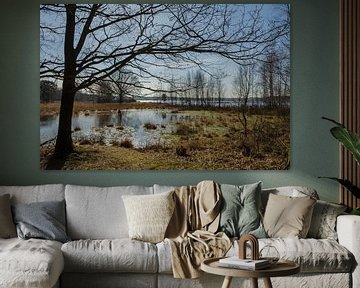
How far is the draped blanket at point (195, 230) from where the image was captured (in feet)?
21.5

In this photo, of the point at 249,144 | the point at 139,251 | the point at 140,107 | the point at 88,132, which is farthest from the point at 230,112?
the point at 139,251

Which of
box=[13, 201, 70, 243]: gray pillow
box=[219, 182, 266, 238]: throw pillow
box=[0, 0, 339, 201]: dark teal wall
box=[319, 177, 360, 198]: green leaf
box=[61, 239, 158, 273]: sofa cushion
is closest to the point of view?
box=[61, 239, 158, 273]: sofa cushion

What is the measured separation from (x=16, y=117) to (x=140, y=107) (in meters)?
1.13

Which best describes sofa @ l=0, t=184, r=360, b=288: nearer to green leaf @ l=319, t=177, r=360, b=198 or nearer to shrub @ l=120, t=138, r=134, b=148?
green leaf @ l=319, t=177, r=360, b=198

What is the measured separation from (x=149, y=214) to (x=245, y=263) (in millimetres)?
1695

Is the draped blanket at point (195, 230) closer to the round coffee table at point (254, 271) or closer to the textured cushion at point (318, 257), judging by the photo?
the textured cushion at point (318, 257)

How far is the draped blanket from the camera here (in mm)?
6543

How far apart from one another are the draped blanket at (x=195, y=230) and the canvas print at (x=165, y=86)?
549 mm

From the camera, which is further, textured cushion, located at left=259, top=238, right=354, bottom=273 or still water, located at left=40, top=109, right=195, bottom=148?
still water, located at left=40, top=109, right=195, bottom=148

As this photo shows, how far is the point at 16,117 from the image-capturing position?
7738 mm

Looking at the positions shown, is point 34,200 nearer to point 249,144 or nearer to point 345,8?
point 249,144

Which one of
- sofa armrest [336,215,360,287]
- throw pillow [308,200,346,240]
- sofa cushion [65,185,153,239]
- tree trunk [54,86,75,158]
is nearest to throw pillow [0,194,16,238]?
sofa cushion [65,185,153,239]

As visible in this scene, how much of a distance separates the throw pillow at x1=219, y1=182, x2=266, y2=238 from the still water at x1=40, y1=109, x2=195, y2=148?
2.95 feet

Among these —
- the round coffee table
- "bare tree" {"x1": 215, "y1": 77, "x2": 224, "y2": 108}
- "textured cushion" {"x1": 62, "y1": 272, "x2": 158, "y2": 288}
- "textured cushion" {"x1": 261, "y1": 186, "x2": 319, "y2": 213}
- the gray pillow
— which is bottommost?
"textured cushion" {"x1": 62, "y1": 272, "x2": 158, "y2": 288}
